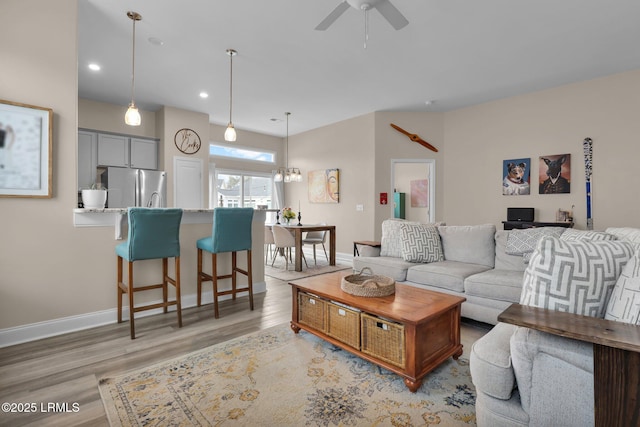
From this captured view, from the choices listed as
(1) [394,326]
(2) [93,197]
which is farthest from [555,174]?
(2) [93,197]

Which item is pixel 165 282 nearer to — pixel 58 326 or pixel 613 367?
pixel 58 326

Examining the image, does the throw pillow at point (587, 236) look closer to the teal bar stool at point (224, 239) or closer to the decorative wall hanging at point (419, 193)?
the teal bar stool at point (224, 239)

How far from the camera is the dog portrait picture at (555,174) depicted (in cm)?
454

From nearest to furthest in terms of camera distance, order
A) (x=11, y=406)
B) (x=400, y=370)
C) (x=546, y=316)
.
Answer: (x=546, y=316)
(x=11, y=406)
(x=400, y=370)

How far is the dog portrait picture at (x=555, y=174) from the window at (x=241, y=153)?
5636mm

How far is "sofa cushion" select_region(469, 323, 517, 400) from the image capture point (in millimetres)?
1271

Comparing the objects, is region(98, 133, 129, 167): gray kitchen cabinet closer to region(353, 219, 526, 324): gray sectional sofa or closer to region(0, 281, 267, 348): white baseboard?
region(0, 281, 267, 348): white baseboard

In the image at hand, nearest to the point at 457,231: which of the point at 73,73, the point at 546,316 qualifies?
the point at 546,316

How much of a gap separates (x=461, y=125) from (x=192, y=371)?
574 centimetres

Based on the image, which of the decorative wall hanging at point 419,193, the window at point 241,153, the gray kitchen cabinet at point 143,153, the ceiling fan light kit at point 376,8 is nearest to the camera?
the ceiling fan light kit at point 376,8

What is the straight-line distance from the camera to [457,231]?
3590mm

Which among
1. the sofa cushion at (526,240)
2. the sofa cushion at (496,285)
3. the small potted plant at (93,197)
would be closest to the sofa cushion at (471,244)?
the sofa cushion at (526,240)

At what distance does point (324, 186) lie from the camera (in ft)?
22.7

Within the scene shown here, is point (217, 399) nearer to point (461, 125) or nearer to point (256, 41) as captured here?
point (256, 41)
